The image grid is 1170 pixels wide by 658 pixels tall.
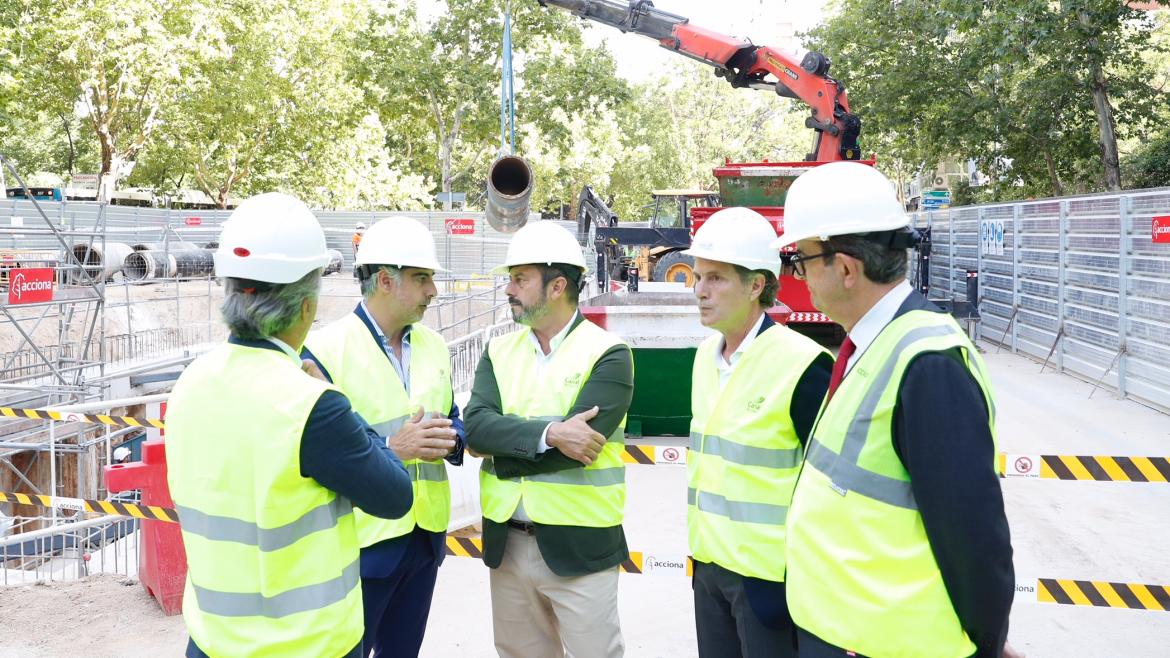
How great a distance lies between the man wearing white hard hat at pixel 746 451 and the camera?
288 centimetres

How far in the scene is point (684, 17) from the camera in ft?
48.6

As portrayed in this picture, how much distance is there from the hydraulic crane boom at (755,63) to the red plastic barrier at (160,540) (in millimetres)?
10923

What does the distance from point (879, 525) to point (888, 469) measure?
→ 0.13 meters

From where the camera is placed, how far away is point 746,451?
9.71 feet

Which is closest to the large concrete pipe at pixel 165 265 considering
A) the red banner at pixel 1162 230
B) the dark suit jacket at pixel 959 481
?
the red banner at pixel 1162 230

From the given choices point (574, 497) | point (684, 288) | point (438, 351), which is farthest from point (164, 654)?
point (684, 288)

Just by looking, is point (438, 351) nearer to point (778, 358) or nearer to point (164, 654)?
point (778, 358)

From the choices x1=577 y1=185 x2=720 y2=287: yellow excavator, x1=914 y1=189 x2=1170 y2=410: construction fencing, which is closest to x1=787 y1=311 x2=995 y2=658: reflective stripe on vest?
x1=914 y1=189 x2=1170 y2=410: construction fencing

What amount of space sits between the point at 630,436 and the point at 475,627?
4.52 metres

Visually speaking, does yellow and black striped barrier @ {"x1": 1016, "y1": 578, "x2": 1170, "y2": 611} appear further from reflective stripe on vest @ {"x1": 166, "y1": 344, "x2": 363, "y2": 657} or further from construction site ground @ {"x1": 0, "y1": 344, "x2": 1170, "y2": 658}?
reflective stripe on vest @ {"x1": 166, "y1": 344, "x2": 363, "y2": 657}

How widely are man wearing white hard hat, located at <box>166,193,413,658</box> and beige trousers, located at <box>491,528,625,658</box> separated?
1009 mm

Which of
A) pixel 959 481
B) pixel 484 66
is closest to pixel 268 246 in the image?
pixel 959 481

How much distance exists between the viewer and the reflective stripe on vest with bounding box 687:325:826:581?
2.89 metres

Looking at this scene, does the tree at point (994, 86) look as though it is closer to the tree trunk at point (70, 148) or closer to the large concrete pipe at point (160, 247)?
the large concrete pipe at point (160, 247)
